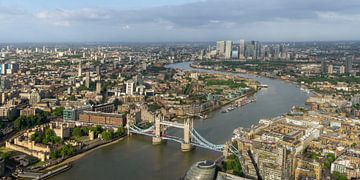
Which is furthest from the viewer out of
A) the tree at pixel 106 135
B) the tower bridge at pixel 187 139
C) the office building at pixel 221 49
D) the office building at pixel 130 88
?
the office building at pixel 221 49

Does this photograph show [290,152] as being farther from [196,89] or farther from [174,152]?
[196,89]

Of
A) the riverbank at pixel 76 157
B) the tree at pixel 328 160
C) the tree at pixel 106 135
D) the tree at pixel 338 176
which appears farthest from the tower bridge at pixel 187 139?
the tree at pixel 338 176

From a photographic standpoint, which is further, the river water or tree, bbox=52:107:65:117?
tree, bbox=52:107:65:117

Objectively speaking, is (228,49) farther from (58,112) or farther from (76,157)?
(76,157)

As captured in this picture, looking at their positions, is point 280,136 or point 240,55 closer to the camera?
point 280,136

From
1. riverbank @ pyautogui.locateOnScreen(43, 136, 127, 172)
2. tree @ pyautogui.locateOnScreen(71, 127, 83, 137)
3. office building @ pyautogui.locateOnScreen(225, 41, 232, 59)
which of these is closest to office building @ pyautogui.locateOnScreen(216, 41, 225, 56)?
office building @ pyautogui.locateOnScreen(225, 41, 232, 59)

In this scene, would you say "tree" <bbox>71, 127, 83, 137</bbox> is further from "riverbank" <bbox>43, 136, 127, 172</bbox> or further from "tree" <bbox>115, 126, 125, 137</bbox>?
"riverbank" <bbox>43, 136, 127, 172</bbox>

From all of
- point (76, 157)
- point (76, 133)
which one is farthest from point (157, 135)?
point (76, 133)

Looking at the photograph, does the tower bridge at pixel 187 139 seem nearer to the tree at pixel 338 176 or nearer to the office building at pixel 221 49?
the tree at pixel 338 176

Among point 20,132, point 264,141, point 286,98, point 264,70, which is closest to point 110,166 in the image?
point 264,141

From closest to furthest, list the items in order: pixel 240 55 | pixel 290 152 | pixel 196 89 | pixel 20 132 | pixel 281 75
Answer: pixel 290 152 → pixel 20 132 → pixel 196 89 → pixel 281 75 → pixel 240 55

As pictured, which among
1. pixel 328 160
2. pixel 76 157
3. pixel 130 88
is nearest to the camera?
pixel 328 160
